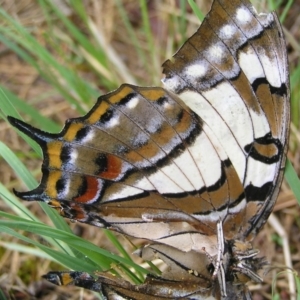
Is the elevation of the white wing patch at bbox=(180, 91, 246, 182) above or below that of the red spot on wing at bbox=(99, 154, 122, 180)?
above

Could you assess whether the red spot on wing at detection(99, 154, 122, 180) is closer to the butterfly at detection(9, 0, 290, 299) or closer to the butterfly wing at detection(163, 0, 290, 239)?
the butterfly at detection(9, 0, 290, 299)

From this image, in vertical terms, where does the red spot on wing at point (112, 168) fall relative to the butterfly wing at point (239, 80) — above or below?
below

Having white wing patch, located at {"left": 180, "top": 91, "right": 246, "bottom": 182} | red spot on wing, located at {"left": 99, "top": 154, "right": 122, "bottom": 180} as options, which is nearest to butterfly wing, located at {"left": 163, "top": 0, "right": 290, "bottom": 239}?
white wing patch, located at {"left": 180, "top": 91, "right": 246, "bottom": 182}

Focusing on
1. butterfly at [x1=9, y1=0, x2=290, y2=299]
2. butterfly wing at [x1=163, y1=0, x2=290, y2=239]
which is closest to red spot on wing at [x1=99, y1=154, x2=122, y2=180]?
butterfly at [x1=9, y1=0, x2=290, y2=299]

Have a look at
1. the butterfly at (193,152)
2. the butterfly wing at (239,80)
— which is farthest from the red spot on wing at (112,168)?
the butterfly wing at (239,80)

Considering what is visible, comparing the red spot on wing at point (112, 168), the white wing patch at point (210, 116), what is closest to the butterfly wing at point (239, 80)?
the white wing patch at point (210, 116)

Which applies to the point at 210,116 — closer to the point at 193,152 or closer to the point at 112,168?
the point at 193,152

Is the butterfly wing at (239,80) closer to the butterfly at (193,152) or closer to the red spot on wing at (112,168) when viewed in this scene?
the butterfly at (193,152)

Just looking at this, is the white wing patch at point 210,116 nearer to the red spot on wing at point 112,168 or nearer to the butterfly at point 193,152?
the butterfly at point 193,152

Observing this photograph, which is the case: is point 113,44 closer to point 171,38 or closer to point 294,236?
point 171,38
